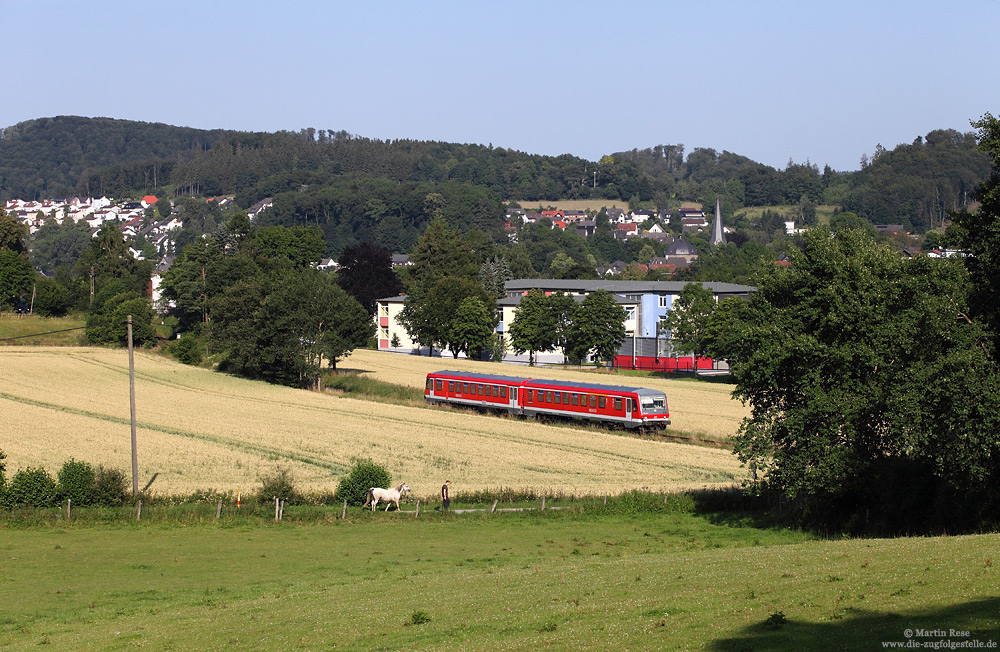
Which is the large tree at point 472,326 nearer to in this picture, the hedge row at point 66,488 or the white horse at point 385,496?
the white horse at point 385,496

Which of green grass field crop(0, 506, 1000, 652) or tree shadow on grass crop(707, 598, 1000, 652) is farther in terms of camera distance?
green grass field crop(0, 506, 1000, 652)

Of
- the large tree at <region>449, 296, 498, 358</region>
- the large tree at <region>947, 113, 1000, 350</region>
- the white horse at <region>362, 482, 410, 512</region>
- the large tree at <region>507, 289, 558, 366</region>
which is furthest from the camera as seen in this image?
the large tree at <region>449, 296, 498, 358</region>

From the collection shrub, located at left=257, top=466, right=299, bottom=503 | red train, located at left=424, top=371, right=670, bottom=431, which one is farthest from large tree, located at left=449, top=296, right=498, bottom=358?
shrub, located at left=257, top=466, right=299, bottom=503

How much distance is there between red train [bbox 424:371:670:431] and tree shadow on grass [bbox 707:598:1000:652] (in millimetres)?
38768

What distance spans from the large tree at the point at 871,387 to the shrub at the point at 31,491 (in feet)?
77.1

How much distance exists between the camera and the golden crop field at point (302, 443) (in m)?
39.9

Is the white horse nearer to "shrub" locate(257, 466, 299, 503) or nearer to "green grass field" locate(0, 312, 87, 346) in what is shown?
"shrub" locate(257, 466, 299, 503)

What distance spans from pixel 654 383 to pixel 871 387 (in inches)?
1962

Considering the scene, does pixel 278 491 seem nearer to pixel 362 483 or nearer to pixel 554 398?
pixel 362 483

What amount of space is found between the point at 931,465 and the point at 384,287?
10174 centimetres

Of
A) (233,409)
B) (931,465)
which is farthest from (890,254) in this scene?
(233,409)

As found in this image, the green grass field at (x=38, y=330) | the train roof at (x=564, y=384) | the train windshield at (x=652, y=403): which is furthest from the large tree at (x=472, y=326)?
the train windshield at (x=652, y=403)

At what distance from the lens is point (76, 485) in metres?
32.6

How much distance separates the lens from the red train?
2127 inches
